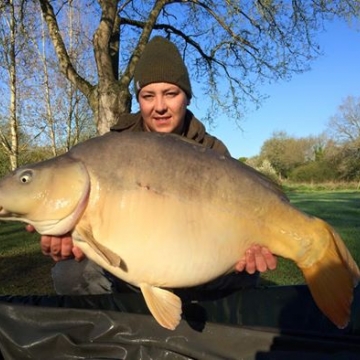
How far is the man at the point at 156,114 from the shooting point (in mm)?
2322

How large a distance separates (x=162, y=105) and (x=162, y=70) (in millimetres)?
170

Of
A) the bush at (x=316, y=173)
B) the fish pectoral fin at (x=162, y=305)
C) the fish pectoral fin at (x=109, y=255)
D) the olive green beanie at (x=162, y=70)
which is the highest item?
the bush at (x=316, y=173)

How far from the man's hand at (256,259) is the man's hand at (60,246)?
1.79ft

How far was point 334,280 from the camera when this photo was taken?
1480mm

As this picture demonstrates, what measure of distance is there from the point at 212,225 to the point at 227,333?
705mm

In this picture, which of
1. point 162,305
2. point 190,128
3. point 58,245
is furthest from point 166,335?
point 190,128

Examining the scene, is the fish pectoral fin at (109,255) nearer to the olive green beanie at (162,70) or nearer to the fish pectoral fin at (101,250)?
the fish pectoral fin at (101,250)

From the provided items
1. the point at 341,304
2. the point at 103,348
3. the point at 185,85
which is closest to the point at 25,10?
the point at 185,85

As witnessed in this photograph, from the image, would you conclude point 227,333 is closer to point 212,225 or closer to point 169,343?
point 169,343

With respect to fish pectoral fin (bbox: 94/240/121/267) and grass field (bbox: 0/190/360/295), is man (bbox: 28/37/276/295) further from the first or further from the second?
grass field (bbox: 0/190/360/295)

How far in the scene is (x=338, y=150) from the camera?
112ft

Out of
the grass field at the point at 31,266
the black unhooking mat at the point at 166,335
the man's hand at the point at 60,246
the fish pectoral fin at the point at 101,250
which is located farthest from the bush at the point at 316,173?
the fish pectoral fin at the point at 101,250

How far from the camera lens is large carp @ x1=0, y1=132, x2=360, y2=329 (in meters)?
1.44

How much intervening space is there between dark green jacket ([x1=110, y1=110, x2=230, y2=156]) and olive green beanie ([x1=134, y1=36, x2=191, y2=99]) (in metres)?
0.14
